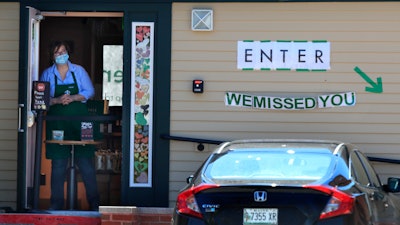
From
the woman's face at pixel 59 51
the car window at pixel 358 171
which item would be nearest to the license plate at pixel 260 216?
the car window at pixel 358 171

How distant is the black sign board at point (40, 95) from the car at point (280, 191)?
4.09 metres

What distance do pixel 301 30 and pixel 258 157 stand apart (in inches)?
162

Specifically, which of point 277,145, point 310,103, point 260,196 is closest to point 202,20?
point 310,103

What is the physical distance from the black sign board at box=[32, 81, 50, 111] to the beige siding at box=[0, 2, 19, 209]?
0.51 metres

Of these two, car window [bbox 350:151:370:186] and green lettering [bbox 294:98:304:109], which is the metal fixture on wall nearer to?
green lettering [bbox 294:98:304:109]

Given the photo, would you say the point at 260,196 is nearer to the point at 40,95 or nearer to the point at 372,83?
the point at 372,83

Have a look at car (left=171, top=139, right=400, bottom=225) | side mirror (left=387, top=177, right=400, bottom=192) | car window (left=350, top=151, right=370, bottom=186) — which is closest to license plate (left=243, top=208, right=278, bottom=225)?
car (left=171, top=139, right=400, bottom=225)

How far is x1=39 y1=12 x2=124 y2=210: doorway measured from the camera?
462 inches

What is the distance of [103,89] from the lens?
38.8ft

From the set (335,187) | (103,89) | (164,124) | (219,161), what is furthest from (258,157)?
(103,89)

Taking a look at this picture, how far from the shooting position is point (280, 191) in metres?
6.84

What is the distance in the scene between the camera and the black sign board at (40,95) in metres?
11.1

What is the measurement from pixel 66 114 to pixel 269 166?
4.99 metres

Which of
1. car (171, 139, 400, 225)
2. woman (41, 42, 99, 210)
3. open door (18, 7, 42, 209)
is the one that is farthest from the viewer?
woman (41, 42, 99, 210)
